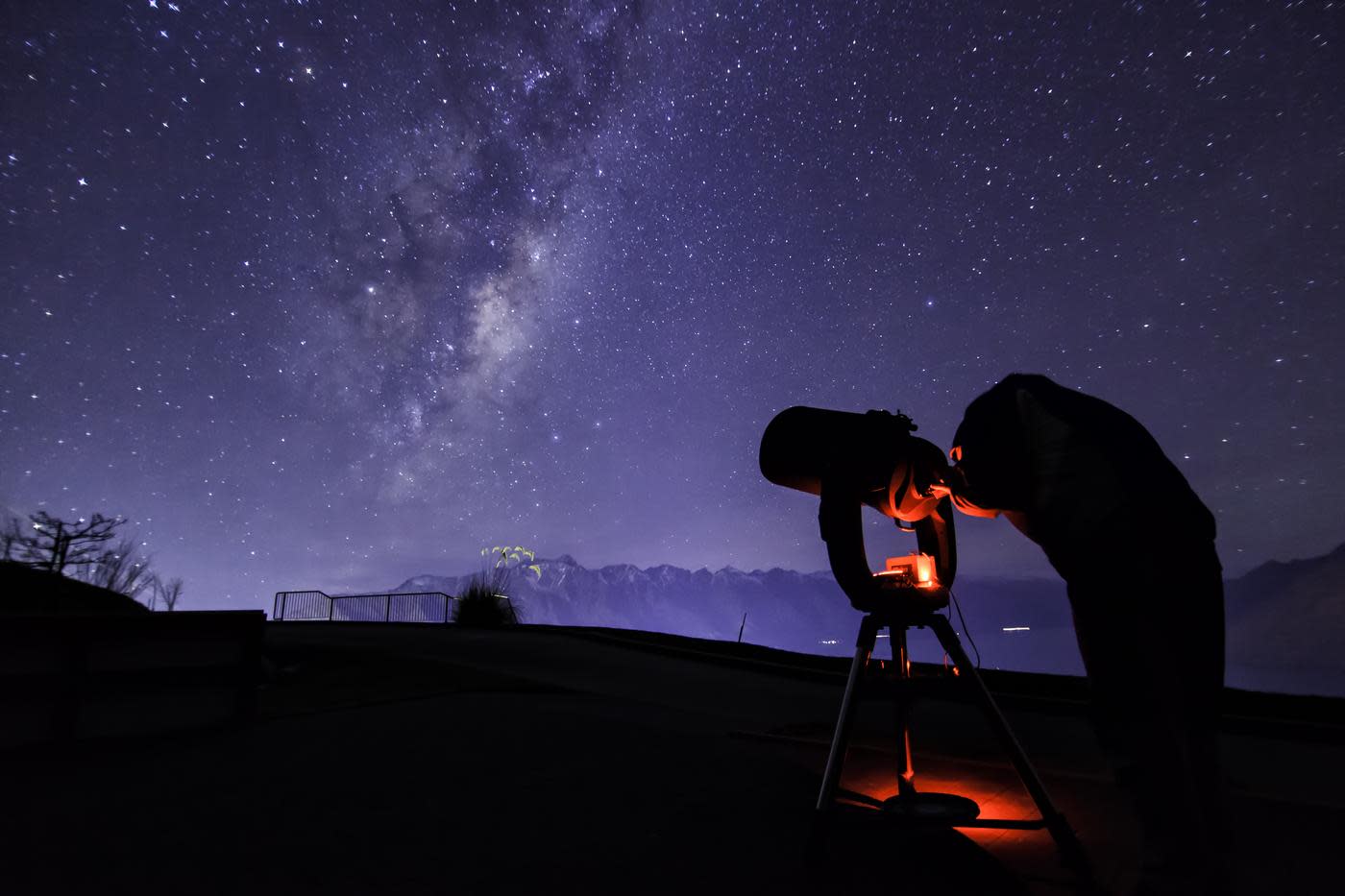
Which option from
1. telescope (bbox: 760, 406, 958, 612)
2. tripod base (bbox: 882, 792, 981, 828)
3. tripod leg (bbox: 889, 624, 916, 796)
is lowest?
tripod base (bbox: 882, 792, 981, 828)

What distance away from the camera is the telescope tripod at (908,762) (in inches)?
95.4

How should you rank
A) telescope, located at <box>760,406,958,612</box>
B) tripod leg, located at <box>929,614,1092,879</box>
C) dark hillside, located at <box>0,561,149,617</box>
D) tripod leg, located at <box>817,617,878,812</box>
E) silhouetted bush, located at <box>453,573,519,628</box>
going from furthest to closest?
silhouetted bush, located at <box>453,573,519,628</box> < dark hillside, located at <box>0,561,149,617</box> < telescope, located at <box>760,406,958,612</box> < tripod leg, located at <box>817,617,878,812</box> < tripod leg, located at <box>929,614,1092,879</box>

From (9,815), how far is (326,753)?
1.61 m

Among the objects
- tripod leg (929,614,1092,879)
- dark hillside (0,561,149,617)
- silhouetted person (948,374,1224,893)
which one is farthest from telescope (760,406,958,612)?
dark hillside (0,561,149,617)

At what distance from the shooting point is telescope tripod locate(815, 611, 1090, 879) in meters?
2.42

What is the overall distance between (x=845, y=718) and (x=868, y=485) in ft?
3.29

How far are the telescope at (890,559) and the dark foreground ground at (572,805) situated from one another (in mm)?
240

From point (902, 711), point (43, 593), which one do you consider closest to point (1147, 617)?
point (902, 711)

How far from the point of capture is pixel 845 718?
8.50ft

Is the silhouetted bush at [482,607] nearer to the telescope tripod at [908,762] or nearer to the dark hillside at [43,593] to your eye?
the dark hillside at [43,593]

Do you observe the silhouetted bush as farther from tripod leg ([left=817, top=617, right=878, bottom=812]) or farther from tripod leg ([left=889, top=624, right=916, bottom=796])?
tripod leg ([left=817, top=617, right=878, bottom=812])

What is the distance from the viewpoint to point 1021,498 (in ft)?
7.49

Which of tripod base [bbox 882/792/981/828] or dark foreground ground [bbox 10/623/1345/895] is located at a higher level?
tripod base [bbox 882/792/981/828]

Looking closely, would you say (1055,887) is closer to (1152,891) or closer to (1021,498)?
(1152,891)
